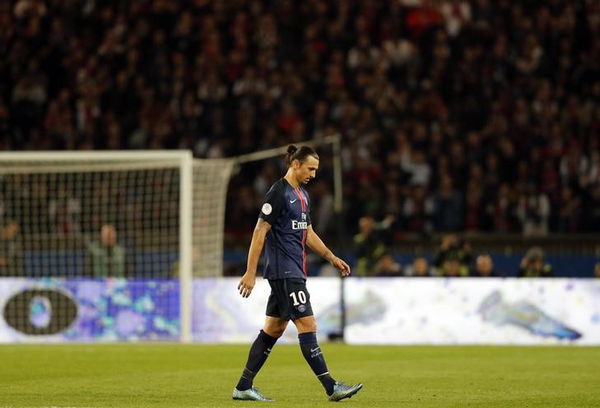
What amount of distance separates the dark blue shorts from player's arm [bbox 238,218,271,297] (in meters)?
0.23

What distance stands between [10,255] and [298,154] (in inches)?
420

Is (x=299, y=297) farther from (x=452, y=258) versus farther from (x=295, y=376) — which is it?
(x=452, y=258)

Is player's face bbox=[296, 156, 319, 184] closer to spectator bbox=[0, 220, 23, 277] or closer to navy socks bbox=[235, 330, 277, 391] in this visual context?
navy socks bbox=[235, 330, 277, 391]

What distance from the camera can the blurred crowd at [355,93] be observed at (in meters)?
20.5

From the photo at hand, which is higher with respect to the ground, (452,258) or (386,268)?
(452,258)

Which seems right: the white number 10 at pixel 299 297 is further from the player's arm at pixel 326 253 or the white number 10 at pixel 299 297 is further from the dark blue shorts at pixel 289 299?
the player's arm at pixel 326 253

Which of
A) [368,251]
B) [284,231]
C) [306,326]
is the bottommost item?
[306,326]

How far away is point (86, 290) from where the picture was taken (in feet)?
59.2

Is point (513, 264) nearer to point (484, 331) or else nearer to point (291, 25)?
point (484, 331)

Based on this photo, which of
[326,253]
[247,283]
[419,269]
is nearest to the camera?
[247,283]

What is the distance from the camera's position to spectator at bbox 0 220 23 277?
18641mm

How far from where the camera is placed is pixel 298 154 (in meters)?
9.19

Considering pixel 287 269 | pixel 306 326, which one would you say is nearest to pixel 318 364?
pixel 306 326

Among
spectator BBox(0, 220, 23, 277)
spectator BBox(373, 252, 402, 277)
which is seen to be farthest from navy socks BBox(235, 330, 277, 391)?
spectator BBox(0, 220, 23, 277)
